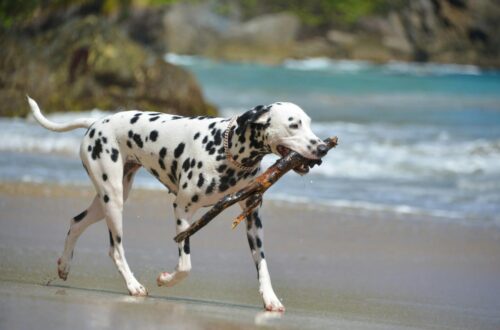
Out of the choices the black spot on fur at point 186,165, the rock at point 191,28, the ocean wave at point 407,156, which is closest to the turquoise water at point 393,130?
the ocean wave at point 407,156

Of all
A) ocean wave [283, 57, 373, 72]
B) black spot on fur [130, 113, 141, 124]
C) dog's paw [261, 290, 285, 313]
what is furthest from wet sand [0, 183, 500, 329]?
ocean wave [283, 57, 373, 72]

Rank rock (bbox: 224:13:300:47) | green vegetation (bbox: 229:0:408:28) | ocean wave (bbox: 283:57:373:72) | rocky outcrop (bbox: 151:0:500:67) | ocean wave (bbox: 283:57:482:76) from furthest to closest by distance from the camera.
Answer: green vegetation (bbox: 229:0:408:28)
rock (bbox: 224:13:300:47)
rocky outcrop (bbox: 151:0:500:67)
ocean wave (bbox: 283:57:373:72)
ocean wave (bbox: 283:57:482:76)

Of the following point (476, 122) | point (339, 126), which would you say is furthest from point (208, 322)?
point (476, 122)

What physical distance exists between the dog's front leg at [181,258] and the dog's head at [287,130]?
2.30ft

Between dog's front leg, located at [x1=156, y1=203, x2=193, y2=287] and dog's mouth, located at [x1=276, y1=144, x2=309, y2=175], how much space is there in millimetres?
713

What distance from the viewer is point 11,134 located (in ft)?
54.6

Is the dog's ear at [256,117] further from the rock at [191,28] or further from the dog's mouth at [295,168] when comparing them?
the rock at [191,28]

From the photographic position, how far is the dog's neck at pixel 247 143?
7320 mm

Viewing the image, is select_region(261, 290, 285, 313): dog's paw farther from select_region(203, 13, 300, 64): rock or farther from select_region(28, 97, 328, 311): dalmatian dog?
select_region(203, 13, 300, 64): rock

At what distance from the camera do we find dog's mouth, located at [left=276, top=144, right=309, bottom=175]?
23.7ft

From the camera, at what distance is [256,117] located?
7281mm

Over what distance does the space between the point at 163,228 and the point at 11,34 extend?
12.5 meters

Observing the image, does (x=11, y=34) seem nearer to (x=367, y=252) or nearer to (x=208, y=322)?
(x=367, y=252)

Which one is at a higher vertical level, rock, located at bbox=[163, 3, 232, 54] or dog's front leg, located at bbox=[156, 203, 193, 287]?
dog's front leg, located at bbox=[156, 203, 193, 287]
